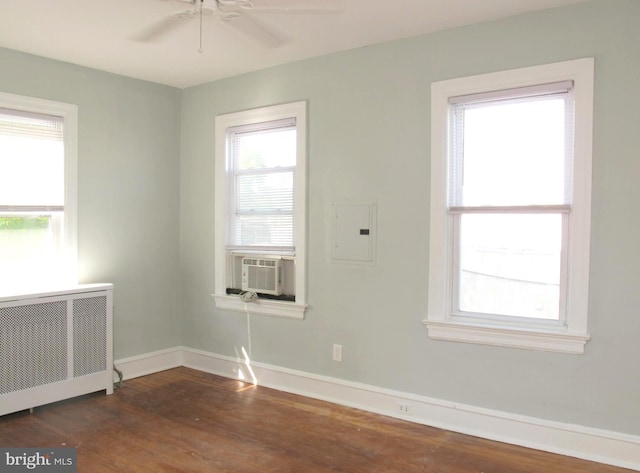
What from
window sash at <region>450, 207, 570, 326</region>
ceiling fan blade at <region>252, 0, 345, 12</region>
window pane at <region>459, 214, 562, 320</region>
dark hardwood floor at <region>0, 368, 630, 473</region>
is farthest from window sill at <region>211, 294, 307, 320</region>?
ceiling fan blade at <region>252, 0, 345, 12</region>

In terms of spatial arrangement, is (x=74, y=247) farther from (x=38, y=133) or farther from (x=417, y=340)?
(x=417, y=340)

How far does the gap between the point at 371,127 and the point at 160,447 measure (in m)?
2.47

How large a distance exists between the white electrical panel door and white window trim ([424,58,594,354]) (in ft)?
1.49

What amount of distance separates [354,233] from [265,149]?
1.14 metres

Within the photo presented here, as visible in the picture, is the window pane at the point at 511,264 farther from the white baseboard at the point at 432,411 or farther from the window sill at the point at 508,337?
the white baseboard at the point at 432,411

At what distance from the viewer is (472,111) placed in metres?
3.15

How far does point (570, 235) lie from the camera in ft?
9.21

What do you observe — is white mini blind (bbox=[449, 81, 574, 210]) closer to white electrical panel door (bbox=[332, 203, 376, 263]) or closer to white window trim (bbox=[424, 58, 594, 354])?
Answer: white window trim (bbox=[424, 58, 594, 354])

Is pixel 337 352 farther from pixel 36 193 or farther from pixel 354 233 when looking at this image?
pixel 36 193

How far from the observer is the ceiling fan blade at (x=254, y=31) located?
2.94 metres

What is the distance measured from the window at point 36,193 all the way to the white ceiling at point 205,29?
0.46 metres

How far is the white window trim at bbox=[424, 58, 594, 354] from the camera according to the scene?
2744 millimetres

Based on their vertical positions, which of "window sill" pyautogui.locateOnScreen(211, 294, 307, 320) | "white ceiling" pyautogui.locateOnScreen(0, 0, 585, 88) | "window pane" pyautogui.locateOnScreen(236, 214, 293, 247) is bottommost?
"window sill" pyautogui.locateOnScreen(211, 294, 307, 320)

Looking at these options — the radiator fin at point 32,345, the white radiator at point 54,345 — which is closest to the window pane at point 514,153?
the white radiator at point 54,345
